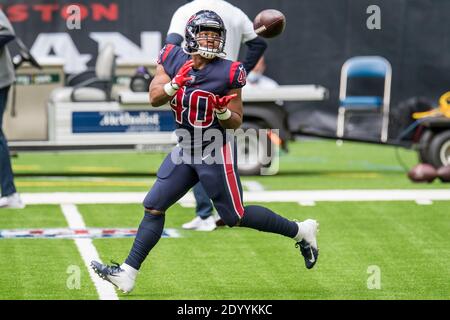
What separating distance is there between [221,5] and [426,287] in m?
3.41

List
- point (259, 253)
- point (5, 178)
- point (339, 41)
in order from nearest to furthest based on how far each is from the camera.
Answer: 1. point (259, 253)
2. point (5, 178)
3. point (339, 41)

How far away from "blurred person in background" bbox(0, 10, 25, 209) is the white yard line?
0.43 m

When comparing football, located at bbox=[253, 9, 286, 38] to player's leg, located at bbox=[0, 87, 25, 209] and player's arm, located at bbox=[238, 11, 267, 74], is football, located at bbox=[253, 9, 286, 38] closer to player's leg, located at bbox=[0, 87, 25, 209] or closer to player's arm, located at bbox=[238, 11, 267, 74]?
player's arm, located at bbox=[238, 11, 267, 74]

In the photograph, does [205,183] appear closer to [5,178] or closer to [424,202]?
[5,178]

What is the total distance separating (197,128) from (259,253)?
5.60 ft

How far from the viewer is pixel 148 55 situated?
16.4 meters

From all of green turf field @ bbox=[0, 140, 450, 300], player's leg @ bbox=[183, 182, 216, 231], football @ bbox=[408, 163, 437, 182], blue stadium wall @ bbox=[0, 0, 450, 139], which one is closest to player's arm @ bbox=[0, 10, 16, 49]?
green turf field @ bbox=[0, 140, 450, 300]

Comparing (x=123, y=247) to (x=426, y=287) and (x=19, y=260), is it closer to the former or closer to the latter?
(x=19, y=260)

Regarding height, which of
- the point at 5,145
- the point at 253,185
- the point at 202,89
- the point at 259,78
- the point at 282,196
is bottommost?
the point at 253,185

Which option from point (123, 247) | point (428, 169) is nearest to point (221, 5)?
point (123, 247)

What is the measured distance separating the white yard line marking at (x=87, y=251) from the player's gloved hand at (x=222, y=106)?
4.23 feet

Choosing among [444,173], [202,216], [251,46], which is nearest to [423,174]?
[444,173]

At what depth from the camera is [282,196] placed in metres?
11.4

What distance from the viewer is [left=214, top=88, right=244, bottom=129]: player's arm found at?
22.7 ft
